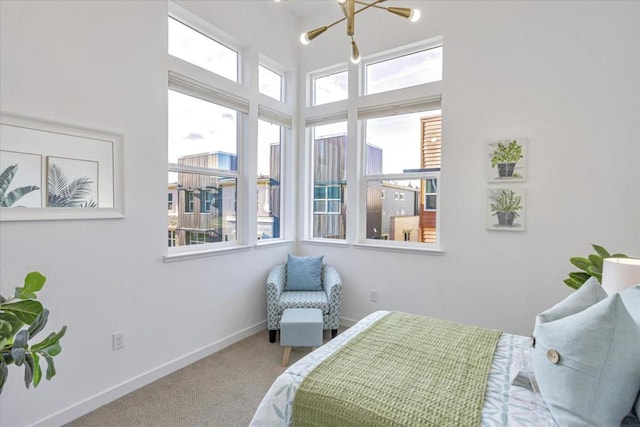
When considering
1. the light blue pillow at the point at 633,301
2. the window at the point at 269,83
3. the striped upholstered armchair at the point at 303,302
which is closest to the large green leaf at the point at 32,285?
the light blue pillow at the point at 633,301

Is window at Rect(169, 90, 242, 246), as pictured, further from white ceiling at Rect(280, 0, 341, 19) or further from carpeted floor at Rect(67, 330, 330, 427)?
white ceiling at Rect(280, 0, 341, 19)

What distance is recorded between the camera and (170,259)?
8.50ft

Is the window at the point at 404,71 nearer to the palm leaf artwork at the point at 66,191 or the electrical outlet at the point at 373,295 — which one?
the electrical outlet at the point at 373,295

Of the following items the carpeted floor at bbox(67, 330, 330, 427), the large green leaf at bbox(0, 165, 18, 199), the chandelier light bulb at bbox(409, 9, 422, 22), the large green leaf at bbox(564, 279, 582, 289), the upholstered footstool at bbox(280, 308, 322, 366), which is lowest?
the carpeted floor at bbox(67, 330, 330, 427)

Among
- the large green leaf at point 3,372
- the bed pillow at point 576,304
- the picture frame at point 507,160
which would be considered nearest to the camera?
the large green leaf at point 3,372

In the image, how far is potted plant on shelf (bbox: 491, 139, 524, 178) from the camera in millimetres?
2732

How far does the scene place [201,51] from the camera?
296 centimetres

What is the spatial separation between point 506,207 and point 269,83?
8.96 ft

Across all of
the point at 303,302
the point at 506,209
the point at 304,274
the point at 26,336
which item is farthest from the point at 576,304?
the point at 304,274

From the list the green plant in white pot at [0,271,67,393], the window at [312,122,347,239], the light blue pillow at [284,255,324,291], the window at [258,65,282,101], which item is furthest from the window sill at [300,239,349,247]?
the green plant in white pot at [0,271,67,393]

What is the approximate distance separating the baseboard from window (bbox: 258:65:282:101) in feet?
8.40

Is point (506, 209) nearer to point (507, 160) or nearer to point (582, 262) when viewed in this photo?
point (507, 160)

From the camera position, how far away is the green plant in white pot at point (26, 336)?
3.29ft

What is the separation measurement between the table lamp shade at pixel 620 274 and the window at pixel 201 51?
3.14m
